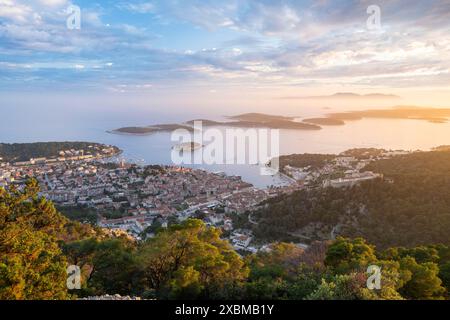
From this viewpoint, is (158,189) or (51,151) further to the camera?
(51,151)

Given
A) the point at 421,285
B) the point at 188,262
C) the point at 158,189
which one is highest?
the point at 188,262

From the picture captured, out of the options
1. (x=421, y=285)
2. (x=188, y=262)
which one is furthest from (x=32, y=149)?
(x=421, y=285)

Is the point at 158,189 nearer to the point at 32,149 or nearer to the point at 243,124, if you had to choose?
the point at 32,149

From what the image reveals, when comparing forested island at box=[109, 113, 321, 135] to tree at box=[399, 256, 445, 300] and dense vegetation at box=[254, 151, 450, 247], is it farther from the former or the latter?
tree at box=[399, 256, 445, 300]

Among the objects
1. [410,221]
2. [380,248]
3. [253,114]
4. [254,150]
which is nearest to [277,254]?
[380,248]

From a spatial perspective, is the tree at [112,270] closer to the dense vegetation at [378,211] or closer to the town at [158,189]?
the town at [158,189]

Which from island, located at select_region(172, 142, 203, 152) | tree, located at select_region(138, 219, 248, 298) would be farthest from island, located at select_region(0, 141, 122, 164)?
tree, located at select_region(138, 219, 248, 298)

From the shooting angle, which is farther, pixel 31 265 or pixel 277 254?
pixel 277 254
